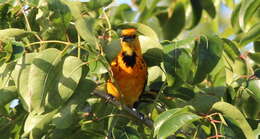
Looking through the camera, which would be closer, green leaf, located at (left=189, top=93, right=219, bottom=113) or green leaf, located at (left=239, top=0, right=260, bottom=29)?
green leaf, located at (left=189, top=93, right=219, bottom=113)

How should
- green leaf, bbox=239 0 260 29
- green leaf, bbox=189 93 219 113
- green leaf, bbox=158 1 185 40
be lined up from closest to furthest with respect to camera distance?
green leaf, bbox=189 93 219 113 → green leaf, bbox=239 0 260 29 → green leaf, bbox=158 1 185 40

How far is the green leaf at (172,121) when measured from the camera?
190 centimetres

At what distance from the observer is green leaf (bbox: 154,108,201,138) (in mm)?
1902

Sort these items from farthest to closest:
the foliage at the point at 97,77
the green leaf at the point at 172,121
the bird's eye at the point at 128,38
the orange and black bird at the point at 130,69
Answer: the orange and black bird at the point at 130,69, the bird's eye at the point at 128,38, the foliage at the point at 97,77, the green leaf at the point at 172,121

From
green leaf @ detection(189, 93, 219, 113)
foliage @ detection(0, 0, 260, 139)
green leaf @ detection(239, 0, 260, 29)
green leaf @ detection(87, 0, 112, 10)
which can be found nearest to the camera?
foliage @ detection(0, 0, 260, 139)

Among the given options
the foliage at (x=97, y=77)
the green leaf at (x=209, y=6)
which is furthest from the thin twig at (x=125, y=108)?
the green leaf at (x=209, y=6)

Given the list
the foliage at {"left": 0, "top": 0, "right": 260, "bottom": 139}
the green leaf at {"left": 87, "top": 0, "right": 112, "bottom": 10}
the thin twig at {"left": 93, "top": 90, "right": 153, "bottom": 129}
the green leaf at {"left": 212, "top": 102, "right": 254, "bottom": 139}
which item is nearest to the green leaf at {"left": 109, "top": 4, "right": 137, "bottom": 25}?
the foliage at {"left": 0, "top": 0, "right": 260, "bottom": 139}

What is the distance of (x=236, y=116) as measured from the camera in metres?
2.01

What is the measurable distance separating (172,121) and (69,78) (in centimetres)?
40

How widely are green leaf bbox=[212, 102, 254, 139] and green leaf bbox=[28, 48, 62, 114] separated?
0.58 metres

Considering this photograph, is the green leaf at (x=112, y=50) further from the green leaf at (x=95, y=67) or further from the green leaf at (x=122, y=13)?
the green leaf at (x=122, y=13)

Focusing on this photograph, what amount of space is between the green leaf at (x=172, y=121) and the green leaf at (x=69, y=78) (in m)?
0.33

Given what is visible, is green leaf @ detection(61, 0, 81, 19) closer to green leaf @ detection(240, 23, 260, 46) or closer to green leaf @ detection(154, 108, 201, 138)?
green leaf @ detection(154, 108, 201, 138)

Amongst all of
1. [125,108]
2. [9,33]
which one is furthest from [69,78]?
[125,108]
